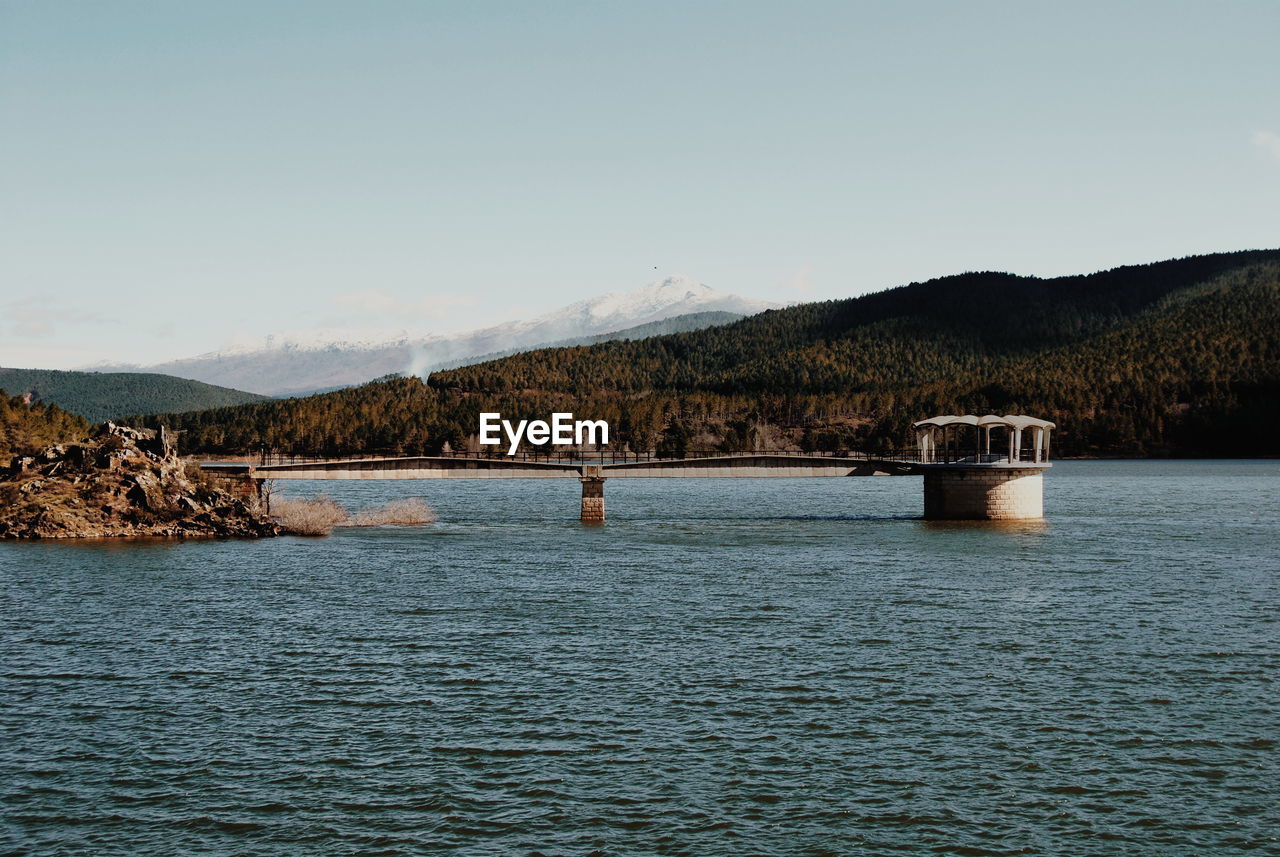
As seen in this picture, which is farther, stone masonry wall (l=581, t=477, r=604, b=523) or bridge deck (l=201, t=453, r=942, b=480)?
bridge deck (l=201, t=453, r=942, b=480)

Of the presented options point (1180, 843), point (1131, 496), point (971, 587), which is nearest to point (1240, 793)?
point (1180, 843)

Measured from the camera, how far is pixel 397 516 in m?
106

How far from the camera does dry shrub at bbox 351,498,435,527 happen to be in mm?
105750

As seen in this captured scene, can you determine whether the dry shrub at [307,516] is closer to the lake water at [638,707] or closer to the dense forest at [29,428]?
the lake water at [638,707]

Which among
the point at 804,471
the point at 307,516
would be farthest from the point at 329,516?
the point at 804,471

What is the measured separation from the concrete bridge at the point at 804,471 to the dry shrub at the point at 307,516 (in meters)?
3.48

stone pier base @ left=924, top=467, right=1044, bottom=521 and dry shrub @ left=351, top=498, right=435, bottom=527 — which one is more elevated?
stone pier base @ left=924, top=467, right=1044, bottom=521

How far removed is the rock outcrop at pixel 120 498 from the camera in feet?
293

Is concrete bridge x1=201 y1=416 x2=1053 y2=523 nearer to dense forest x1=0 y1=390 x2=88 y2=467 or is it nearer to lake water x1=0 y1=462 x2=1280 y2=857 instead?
dense forest x1=0 y1=390 x2=88 y2=467

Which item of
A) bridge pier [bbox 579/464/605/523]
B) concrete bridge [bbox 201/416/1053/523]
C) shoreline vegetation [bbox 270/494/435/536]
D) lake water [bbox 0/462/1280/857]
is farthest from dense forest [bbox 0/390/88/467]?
lake water [bbox 0/462/1280/857]

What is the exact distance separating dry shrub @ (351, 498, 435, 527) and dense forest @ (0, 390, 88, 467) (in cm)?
2894

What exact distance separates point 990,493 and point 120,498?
6910 centimetres

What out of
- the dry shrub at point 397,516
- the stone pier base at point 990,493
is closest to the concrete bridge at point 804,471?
the stone pier base at point 990,493

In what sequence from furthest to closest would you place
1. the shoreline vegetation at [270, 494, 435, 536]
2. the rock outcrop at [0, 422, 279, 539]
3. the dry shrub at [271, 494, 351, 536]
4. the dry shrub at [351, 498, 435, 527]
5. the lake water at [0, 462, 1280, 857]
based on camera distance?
the dry shrub at [351, 498, 435, 527]
the shoreline vegetation at [270, 494, 435, 536]
the dry shrub at [271, 494, 351, 536]
the rock outcrop at [0, 422, 279, 539]
the lake water at [0, 462, 1280, 857]
